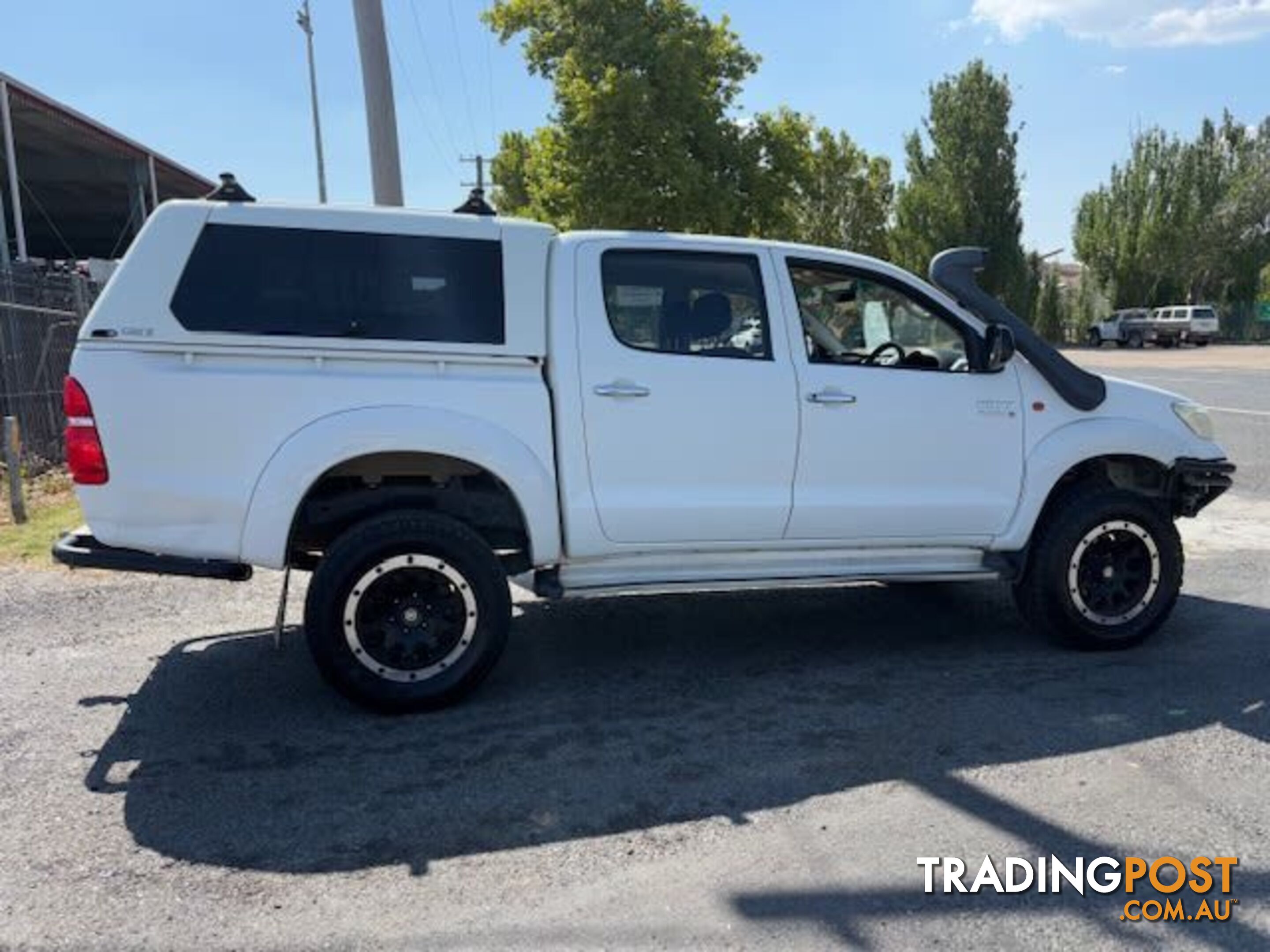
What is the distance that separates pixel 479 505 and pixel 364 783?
1353 mm

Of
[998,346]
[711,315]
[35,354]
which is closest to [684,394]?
[711,315]

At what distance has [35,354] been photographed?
489 inches

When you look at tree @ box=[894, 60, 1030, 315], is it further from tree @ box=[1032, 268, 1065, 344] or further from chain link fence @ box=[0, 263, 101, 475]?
chain link fence @ box=[0, 263, 101, 475]

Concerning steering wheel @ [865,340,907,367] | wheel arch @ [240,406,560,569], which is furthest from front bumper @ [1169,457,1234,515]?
wheel arch @ [240,406,560,569]

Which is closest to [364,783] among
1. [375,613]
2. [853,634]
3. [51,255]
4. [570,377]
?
[375,613]

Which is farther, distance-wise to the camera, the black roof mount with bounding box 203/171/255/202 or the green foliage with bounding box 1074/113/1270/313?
the green foliage with bounding box 1074/113/1270/313

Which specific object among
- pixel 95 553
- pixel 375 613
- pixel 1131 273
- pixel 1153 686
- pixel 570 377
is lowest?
pixel 1153 686

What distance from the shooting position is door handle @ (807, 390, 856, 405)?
16.1 feet

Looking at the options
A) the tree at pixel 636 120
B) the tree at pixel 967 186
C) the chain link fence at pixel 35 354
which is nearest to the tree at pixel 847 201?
the tree at pixel 967 186

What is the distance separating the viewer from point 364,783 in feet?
12.9

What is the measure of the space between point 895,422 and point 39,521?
A: 7.47m

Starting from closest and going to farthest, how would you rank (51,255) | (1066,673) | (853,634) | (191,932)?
(191,932) → (1066,673) → (853,634) → (51,255)

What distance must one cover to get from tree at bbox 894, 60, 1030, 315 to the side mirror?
4323cm

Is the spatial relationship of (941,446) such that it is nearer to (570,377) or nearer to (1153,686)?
(1153,686)
